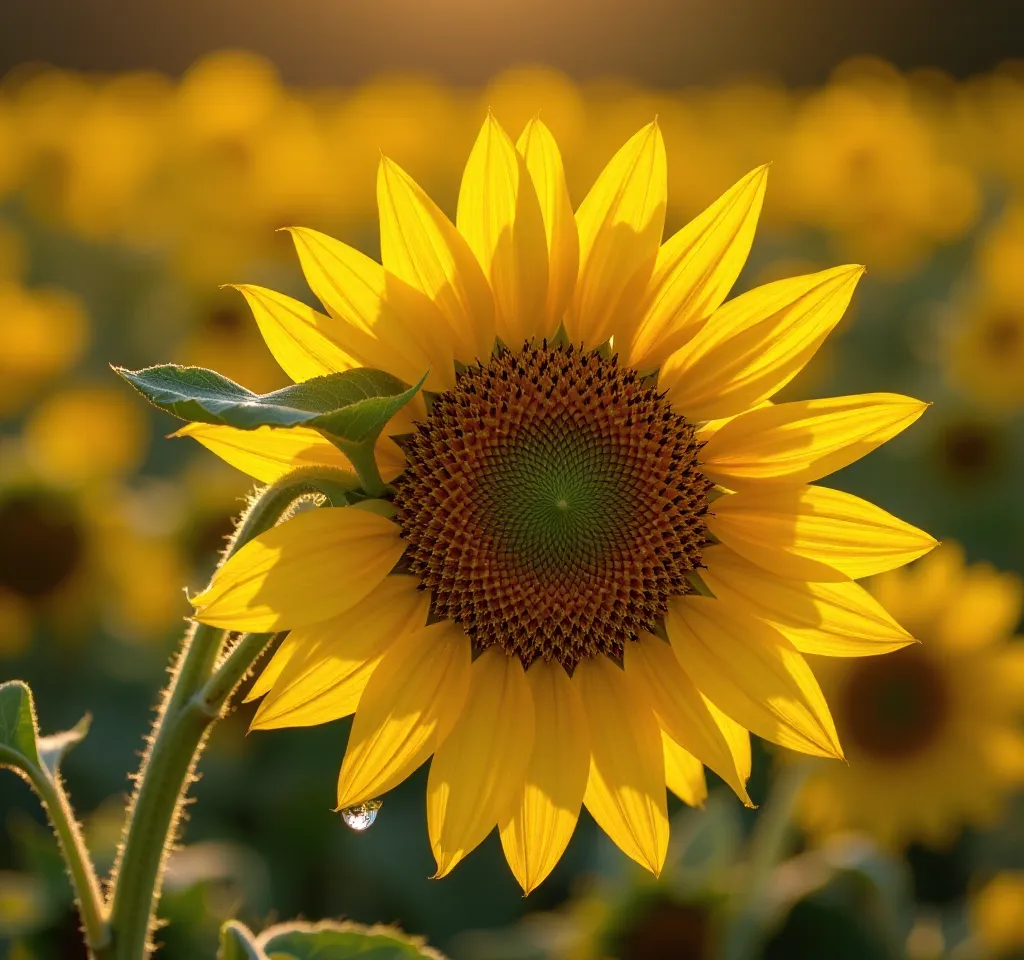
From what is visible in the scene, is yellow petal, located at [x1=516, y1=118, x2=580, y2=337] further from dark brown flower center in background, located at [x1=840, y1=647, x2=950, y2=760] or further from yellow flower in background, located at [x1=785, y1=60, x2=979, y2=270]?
yellow flower in background, located at [x1=785, y1=60, x2=979, y2=270]

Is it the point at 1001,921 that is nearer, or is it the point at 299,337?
the point at 299,337

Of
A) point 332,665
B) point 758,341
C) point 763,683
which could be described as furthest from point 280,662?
point 758,341

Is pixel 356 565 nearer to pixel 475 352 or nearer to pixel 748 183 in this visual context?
pixel 475 352

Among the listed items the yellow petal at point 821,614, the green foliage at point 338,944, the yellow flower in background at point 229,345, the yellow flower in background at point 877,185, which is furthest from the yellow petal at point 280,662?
the yellow flower in background at point 877,185

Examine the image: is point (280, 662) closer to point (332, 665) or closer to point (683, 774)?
point (332, 665)

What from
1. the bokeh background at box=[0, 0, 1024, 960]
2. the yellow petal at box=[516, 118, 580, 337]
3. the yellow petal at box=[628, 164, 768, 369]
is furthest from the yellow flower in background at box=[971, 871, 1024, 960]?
the yellow petal at box=[516, 118, 580, 337]

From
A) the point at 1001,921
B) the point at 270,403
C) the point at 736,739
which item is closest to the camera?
the point at 270,403

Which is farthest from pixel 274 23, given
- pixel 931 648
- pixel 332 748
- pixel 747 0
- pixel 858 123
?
pixel 931 648
